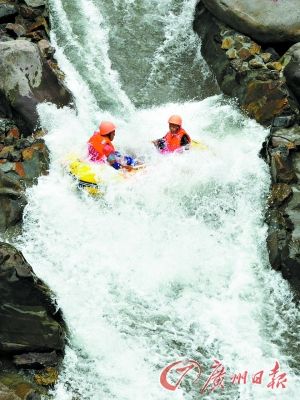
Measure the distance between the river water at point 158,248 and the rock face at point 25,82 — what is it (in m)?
0.28

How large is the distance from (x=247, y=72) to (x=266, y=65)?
17.0 inches

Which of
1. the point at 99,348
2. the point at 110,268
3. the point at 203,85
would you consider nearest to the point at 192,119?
the point at 203,85

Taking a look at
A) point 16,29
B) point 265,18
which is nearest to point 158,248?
point 265,18

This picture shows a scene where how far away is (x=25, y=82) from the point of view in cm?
1054

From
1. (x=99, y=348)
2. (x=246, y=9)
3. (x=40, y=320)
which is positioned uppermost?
(x=246, y=9)

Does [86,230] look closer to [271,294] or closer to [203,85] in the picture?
[271,294]

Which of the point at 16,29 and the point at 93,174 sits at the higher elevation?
the point at 16,29

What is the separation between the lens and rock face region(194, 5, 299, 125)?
11125 millimetres

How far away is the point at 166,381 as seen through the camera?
23.0 ft

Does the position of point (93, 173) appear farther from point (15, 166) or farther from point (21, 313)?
point (21, 313)

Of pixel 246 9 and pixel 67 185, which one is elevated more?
pixel 246 9

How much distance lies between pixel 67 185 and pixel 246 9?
5810mm

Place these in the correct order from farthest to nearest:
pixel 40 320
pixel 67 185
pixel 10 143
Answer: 1. pixel 10 143
2. pixel 67 185
3. pixel 40 320

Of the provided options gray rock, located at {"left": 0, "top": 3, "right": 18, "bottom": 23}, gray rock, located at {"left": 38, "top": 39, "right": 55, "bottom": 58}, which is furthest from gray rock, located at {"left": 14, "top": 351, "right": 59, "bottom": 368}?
gray rock, located at {"left": 0, "top": 3, "right": 18, "bottom": 23}
